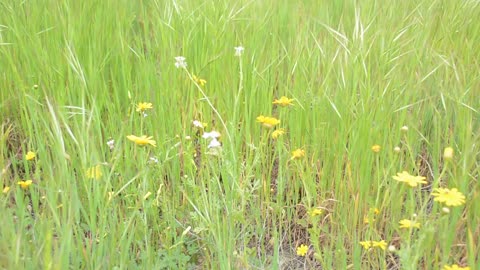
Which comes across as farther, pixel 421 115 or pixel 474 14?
pixel 474 14

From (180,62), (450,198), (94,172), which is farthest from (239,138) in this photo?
(450,198)

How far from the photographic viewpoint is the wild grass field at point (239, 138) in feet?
3.89

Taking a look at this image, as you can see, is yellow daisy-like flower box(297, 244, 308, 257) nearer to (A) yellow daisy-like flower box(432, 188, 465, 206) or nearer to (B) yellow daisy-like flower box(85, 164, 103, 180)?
(A) yellow daisy-like flower box(432, 188, 465, 206)

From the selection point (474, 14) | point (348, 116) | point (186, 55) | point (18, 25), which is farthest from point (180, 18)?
point (474, 14)

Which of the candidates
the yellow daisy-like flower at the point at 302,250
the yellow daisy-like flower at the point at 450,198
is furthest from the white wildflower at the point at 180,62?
the yellow daisy-like flower at the point at 450,198

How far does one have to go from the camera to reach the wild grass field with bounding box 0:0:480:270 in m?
1.18

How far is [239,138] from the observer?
150cm

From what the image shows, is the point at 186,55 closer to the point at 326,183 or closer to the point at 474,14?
the point at 326,183

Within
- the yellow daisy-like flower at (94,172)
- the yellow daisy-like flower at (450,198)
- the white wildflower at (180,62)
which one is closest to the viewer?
the yellow daisy-like flower at (450,198)

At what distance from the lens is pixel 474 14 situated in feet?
6.42

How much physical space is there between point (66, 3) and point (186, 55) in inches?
19.7

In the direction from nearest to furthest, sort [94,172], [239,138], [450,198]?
[450,198] < [94,172] < [239,138]

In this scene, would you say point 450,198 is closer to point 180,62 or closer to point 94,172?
point 94,172

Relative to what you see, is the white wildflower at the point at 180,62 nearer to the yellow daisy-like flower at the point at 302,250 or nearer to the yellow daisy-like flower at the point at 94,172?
the yellow daisy-like flower at the point at 94,172
